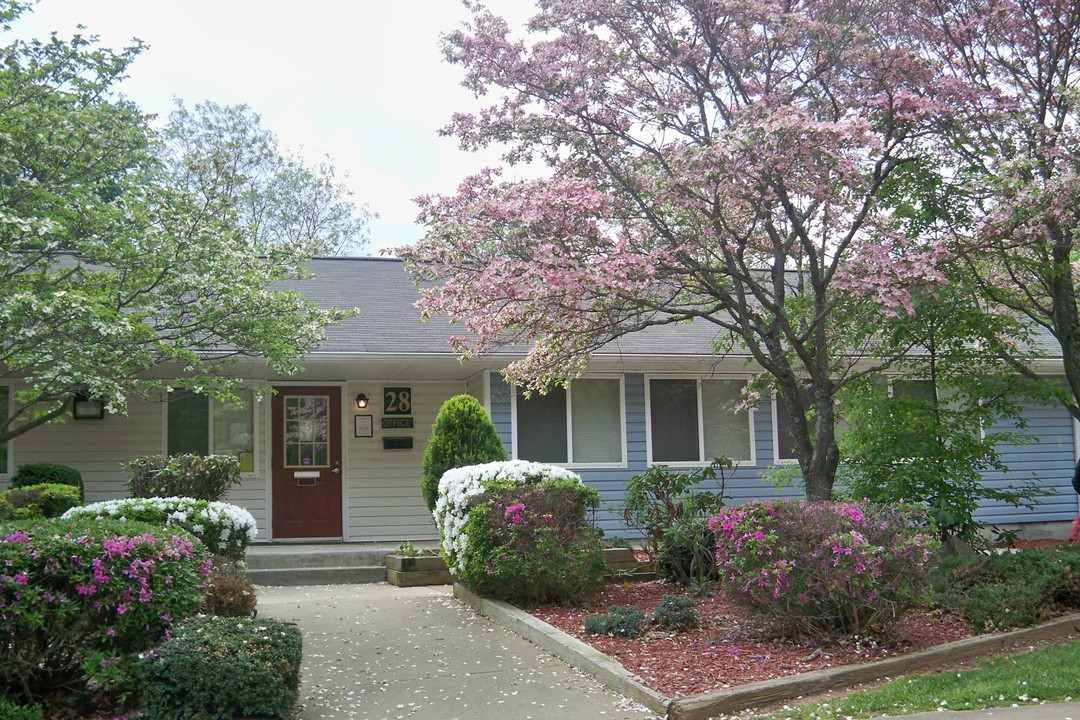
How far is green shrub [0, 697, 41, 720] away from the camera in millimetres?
5066

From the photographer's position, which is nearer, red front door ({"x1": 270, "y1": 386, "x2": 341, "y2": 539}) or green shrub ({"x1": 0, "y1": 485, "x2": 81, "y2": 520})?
green shrub ({"x1": 0, "y1": 485, "x2": 81, "y2": 520})

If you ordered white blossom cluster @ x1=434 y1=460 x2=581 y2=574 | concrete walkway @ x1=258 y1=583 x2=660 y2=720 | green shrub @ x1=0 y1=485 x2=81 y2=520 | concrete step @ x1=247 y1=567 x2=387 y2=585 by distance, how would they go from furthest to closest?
1. concrete step @ x1=247 y1=567 x2=387 y2=585
2. green shrub @ x1=0 y1=485 x2=81 y2=520
3. white blossom cluster @ x1=434 y1=460 x2=581 y2=574
4. concrete walkway @ x1=258 y1=583 x2=660 y2=720

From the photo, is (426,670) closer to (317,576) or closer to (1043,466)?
(317,576)

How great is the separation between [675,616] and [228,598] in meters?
3.27

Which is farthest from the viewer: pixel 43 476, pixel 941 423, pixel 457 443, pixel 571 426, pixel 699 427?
pixel 699 427

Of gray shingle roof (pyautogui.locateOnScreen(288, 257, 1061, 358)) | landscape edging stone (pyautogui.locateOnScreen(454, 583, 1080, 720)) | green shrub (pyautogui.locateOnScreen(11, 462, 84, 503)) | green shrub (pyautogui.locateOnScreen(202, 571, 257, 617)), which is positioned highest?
gray shingle roof (pyautogui.locateOnScreen(288, 257, 1061, 358))

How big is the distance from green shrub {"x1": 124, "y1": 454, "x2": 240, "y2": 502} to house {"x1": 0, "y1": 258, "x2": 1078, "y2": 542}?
266 cm

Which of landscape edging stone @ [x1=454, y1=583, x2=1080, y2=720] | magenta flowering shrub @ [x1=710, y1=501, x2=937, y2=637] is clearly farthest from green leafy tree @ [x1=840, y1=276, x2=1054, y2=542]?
magenta flowering shrub @ [x1=710, y1=501, x2=937, y2=637]

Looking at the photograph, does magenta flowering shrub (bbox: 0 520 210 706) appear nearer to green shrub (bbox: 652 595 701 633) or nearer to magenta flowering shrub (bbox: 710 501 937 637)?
green shrub (bbox: 652 595 701 633)

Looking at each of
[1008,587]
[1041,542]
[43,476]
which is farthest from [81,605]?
[1041,542]

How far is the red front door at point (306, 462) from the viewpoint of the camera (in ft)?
42.9

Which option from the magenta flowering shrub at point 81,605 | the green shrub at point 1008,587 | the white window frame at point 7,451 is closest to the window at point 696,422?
the green shrub at point 1008,587

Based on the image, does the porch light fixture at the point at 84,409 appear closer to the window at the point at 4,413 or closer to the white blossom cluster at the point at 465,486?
the window at the point at 4,413

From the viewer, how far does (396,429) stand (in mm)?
13539
